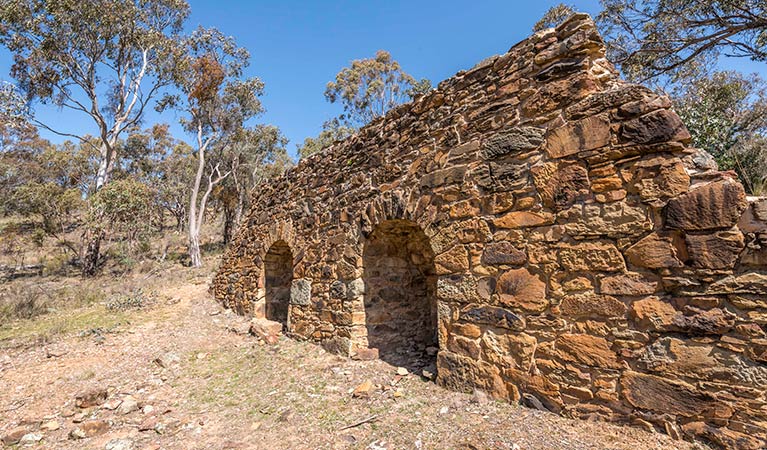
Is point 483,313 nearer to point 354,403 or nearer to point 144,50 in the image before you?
point 354,403

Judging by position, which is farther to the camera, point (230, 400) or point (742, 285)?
point (230, 400)

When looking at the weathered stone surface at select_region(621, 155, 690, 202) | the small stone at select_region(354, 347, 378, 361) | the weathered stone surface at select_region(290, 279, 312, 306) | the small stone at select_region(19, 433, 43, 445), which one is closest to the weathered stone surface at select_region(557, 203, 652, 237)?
the weathered stone surface at select_region(621, 155, 690, 202)

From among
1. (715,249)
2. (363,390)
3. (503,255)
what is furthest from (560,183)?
(363,390)

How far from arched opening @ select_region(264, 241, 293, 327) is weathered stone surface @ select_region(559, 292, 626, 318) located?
5202 millimetres

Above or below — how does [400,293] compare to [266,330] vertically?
above

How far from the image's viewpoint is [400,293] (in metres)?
5.18

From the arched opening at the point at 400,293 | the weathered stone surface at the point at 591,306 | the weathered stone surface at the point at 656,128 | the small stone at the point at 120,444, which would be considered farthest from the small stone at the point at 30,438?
the weathered stone surface at the point at 656,128

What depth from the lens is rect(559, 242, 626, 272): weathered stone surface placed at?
→ 2607 millimetres

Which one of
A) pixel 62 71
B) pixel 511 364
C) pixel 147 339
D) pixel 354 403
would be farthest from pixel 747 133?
pixel 62 71

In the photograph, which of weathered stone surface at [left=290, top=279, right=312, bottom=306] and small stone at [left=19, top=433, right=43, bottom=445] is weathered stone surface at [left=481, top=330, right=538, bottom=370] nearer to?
weathered stone surface at [left=290, top=279, right=312, bottom=306]

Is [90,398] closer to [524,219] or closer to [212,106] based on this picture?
[524,219]

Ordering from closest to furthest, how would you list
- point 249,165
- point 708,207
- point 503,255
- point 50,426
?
1. point 708,207
2. point 503,255
3. point 50,426
4. point 249,165

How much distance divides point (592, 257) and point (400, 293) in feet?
9.45

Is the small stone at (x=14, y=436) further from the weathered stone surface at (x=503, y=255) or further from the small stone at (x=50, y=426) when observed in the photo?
the weathered stone surface at (x=503, y=255)
